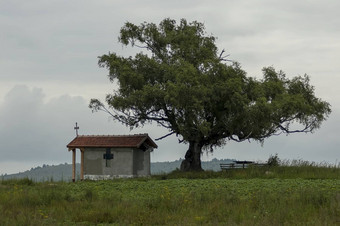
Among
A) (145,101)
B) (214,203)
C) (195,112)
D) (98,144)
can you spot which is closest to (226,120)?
(195,112)

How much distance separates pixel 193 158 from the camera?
138 feet

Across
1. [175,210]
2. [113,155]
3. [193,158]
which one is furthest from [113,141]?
[175,210]

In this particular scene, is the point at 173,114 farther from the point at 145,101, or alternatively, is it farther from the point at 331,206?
the point at 331,206

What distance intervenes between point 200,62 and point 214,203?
26.0 metres

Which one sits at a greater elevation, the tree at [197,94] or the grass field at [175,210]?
the tree at [197,94]

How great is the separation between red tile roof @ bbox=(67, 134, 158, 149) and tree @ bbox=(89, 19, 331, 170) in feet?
5.59

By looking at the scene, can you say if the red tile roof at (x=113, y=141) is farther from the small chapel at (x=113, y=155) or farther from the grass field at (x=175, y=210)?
the grass field at (x=175, y=210)

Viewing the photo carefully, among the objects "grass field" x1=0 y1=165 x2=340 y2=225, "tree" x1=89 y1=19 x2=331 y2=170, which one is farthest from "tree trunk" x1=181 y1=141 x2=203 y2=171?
"grass field" x1=0 y1=165 x2=340 y2=225

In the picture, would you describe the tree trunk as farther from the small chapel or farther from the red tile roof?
the small chapel

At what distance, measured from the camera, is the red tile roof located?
3956 centimetres

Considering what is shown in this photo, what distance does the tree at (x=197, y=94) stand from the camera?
37875 millimetres

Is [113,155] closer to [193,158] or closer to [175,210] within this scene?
[193,158]

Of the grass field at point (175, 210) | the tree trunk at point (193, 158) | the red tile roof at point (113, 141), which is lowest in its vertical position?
the grass field at point (175, 210)

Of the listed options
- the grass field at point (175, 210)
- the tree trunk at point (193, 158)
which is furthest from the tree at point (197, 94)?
the grass field at point (175, 210)
